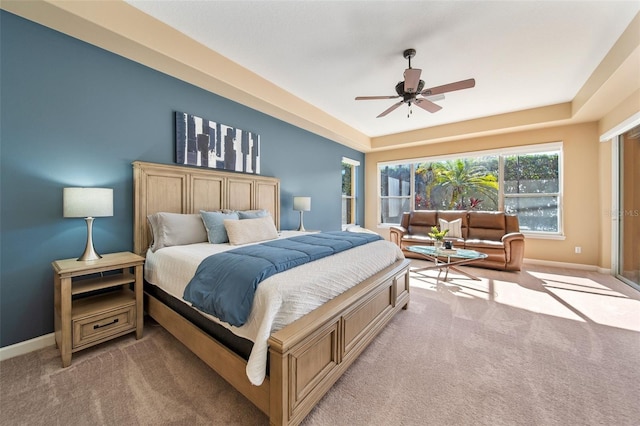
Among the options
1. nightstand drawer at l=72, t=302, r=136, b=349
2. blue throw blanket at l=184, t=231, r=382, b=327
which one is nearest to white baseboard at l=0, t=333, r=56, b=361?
nightstand drawer at l=72, t=302, r=136, b=349

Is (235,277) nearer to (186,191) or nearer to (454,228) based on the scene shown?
(186,191)

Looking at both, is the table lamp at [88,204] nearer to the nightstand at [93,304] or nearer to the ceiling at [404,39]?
the nightstand at [93,304]

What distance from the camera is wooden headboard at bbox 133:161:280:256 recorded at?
2.61 metres

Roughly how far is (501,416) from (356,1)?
308cm

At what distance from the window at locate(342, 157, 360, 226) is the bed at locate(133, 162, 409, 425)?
3.50 m

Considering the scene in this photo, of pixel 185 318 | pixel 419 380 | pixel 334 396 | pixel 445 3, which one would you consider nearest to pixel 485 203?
pixel 445 3

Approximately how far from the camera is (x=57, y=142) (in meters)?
2.18

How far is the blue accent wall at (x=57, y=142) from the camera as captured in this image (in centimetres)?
198

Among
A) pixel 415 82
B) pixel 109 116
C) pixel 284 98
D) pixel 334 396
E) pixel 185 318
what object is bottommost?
pixel 334 396

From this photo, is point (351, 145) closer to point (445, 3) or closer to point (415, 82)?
point (415, 82)

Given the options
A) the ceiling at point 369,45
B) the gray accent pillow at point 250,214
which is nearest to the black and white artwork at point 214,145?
the ceiling at point 369,45

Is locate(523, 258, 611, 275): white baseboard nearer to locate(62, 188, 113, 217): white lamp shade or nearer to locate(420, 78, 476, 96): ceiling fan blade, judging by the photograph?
locate(420, 78, 476, 96): ceiling fan blade

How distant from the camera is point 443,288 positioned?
3480mm

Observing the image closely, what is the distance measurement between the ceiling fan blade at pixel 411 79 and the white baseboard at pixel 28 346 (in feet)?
13.3
